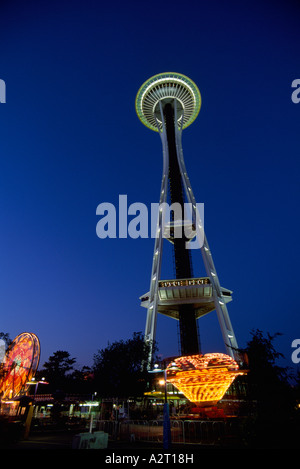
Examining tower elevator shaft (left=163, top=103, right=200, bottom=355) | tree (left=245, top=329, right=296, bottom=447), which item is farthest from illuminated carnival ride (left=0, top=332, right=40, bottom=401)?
tower elevator shaft (left=163, top=103, right=200, bottom=355)

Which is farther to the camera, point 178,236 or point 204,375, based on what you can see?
point 178,236

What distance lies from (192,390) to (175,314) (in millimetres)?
33407

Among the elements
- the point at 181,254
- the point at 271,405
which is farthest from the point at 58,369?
→ the point at 271,405

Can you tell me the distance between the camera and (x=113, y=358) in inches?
1225

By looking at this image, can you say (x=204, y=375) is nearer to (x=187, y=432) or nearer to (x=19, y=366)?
(x=187, y=432)

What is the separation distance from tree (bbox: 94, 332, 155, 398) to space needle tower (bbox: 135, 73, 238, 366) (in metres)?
7.89

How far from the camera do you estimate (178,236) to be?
59.0m

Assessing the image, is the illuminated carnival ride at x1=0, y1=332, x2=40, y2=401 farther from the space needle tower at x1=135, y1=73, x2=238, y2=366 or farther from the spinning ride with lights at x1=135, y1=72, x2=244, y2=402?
the space needle tower at x1=135, y1=73, x2=238, y2=366

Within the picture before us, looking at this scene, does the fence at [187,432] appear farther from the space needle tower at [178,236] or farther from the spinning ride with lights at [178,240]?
the space needle tower at [178,236]

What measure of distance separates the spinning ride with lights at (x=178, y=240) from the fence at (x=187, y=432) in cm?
1564

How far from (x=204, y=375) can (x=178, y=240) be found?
3692 cm
